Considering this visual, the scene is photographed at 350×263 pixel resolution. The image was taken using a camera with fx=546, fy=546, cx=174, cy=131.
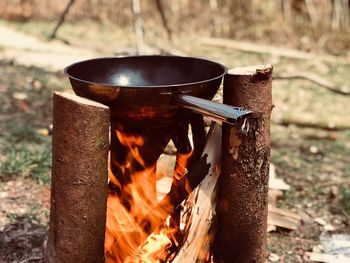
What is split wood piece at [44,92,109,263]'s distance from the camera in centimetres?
236

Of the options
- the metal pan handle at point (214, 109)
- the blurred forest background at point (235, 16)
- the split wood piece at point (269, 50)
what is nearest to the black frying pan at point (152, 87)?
the metal pan handle at point (214, 109)

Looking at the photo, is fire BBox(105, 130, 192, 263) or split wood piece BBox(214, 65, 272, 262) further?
fire BBox(105, 130, 192, 263)

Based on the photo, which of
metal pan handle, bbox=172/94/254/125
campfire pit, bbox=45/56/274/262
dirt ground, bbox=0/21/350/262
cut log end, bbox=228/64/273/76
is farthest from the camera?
dirt ground, bbox=0/21/350/262

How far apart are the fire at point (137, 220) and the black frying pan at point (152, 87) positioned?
406 millimetres

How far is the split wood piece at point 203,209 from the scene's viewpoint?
2.68 metres

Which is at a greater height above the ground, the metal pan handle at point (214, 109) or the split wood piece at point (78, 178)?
the metal pan handle at point (214, 109)

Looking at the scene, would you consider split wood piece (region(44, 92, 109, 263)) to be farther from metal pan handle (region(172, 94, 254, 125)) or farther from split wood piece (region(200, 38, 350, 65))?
split wood piece (region(200, 38, 350, 65))

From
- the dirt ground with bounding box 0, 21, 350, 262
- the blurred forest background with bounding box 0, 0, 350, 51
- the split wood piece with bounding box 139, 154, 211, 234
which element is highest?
the blurred forest background with bounding box 0, 0, 350, 51

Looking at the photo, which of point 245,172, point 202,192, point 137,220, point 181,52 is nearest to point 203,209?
point 202,192

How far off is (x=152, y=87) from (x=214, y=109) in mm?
305

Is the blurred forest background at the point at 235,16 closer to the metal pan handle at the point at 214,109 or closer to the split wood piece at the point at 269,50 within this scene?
the split wood piece at the point at 269,50

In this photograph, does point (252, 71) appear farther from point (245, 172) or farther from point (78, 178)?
point (78, 178)

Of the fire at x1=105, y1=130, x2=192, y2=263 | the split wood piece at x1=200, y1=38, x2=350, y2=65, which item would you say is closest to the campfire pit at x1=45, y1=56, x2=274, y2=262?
the fire at x1=105, y1=130, x2=192, y2=263

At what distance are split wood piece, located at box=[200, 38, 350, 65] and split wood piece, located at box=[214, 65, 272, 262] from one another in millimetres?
7389
